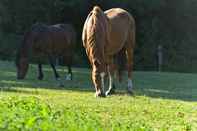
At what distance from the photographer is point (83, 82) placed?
19.2 m

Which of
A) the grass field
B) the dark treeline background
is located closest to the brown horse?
the grass field

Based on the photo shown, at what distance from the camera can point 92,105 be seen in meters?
12.1

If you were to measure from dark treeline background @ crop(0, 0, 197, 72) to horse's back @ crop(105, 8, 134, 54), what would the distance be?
1399 cm

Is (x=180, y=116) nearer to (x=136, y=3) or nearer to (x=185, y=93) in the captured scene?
(x=185, y=93)

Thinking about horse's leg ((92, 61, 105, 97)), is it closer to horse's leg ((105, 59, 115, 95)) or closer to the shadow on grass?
horse's leg ((105, 59, 115, 95))

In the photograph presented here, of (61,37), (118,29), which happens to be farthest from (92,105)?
(61,37)

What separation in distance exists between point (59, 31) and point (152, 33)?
11146 millimetres

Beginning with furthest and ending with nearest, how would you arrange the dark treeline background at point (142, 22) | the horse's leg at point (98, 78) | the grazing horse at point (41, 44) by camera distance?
the dark treeline background at point (142, 22), the grazing horse at point (41, 44), the horse's leg at point (98, 78)

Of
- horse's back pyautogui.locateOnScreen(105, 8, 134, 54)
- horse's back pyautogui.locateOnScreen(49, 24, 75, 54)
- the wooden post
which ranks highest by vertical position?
horse's back pyautogui.locateOnScreen(105, 8, 134, 54)

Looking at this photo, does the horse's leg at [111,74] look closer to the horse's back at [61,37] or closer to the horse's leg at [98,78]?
the horse's leg at [98,78]

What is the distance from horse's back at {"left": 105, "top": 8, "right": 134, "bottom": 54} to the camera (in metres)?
15.2

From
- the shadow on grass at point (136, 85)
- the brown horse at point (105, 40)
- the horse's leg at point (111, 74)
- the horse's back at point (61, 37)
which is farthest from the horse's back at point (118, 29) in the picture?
the horse's back at point (61, 37)

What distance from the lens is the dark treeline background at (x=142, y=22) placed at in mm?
30109

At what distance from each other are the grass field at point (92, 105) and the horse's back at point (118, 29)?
1.16 metres
